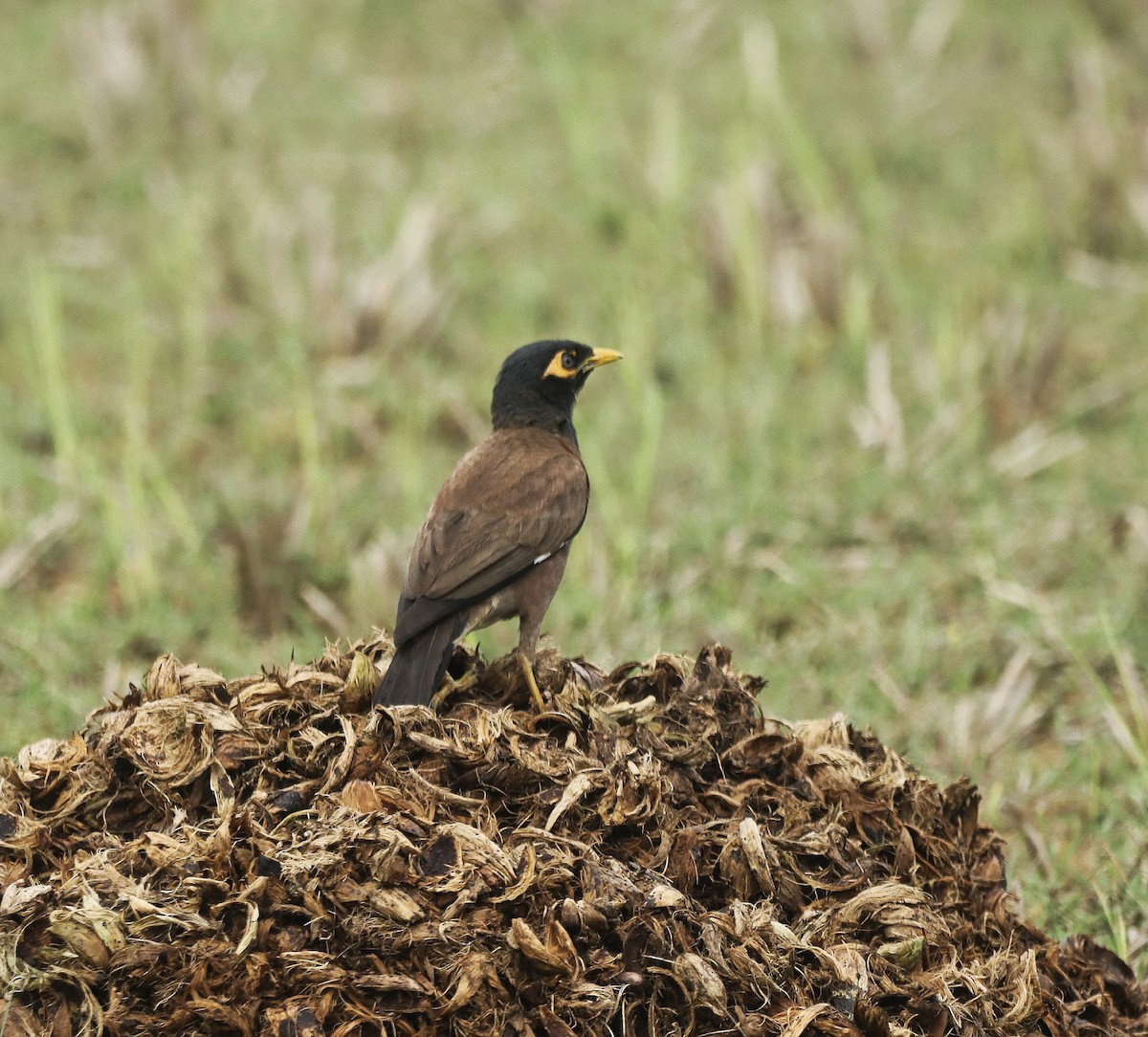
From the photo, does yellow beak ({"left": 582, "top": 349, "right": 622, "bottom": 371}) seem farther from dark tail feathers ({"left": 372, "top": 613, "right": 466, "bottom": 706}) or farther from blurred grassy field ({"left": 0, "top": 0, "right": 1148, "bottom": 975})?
dark tail feathers ({"left": 372, "top": 613, "right": 466, "bottom": 706})

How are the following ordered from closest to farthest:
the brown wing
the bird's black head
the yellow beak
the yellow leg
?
the yellow leg < the brown wing < the bird's black head < the yellow beak

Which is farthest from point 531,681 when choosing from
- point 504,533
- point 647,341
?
point 647,341

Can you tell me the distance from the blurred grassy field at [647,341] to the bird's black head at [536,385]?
100 cm

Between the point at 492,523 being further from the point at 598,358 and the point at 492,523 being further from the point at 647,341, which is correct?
the point at 647,341

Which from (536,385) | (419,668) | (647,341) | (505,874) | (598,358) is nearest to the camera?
(505,874)

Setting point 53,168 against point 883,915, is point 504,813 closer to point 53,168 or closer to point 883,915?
point 883,915

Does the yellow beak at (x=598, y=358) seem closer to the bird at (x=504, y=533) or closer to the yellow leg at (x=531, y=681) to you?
the bird at (x=504, y=533)

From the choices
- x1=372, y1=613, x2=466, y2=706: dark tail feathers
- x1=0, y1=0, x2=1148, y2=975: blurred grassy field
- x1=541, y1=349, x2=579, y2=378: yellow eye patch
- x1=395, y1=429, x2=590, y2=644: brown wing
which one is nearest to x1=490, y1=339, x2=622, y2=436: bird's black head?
x1=541, y1=349, x2=579, y2=378: yellow eye patch

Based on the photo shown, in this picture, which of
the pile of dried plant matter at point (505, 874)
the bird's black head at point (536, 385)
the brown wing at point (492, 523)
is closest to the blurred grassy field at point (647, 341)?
the pile of dried plant matter at point (505, 874)

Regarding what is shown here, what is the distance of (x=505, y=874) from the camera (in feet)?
10.7

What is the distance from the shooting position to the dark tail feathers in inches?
147

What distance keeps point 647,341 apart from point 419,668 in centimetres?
428

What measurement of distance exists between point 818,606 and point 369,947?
3.30 m

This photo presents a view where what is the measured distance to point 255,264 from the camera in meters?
8.64
